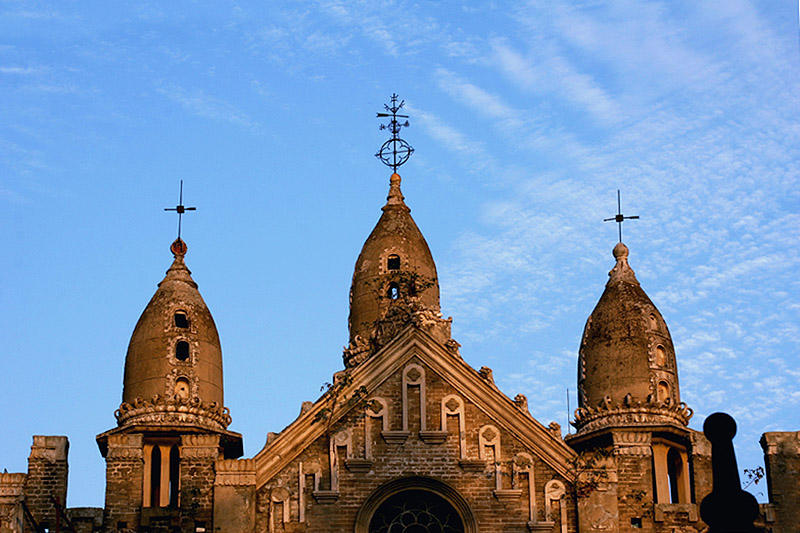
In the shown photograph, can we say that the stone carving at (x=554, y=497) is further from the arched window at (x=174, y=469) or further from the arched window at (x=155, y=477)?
the arched window at (x=155, y=477)

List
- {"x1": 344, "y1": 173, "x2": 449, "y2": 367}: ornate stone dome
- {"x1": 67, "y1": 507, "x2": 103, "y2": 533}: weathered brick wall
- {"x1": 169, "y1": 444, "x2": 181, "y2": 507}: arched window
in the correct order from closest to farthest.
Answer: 1. {"x1": 67, "y1": 507, "x2": 103, "y2": 533}: weathered brick wall
2. {"x1": 169, "y1": 444, "x2": 181, "y2": 507}: arched window
3. {"x1": 344, "y1": 173, "x2": 449, "y2": 367}: ornate stone dome

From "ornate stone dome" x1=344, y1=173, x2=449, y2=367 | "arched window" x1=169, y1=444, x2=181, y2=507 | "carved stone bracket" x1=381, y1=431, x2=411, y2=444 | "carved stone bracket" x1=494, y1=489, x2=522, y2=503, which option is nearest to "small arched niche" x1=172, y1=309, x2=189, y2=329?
"arched window" x1=169, y1=444, x2=181, y2=507

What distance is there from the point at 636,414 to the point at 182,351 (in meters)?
11.9

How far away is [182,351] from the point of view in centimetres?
3656

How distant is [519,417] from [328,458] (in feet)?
14.8

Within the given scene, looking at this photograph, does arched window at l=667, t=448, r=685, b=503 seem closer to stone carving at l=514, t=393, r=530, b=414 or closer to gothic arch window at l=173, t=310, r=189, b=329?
stone carving at l=514, t=393, r=530, b=414

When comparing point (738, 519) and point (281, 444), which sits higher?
point (281, 444)

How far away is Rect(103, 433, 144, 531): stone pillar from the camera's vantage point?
33281 mm

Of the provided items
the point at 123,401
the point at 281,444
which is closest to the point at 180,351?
the point at 123,401

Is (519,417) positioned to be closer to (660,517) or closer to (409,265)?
(660,517)

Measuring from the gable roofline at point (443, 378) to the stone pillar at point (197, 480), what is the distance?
A: 1.37 metres

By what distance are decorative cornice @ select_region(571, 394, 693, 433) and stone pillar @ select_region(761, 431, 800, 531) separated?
2.55 meters

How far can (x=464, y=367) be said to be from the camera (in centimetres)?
3244

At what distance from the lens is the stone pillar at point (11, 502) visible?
3219 centimetres
